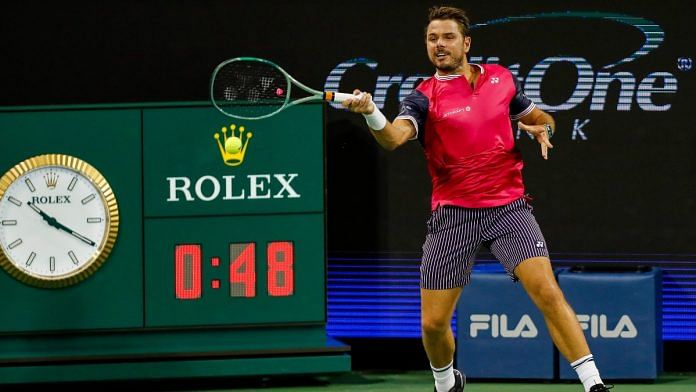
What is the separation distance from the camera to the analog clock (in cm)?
732

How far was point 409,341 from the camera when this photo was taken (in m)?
8.34

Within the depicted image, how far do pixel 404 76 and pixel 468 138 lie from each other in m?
2.29

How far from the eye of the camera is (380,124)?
18.1ft

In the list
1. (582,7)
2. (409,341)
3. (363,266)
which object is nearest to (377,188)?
(363,266)

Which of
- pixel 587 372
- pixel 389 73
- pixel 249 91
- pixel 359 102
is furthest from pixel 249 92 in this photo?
pixel 389 73

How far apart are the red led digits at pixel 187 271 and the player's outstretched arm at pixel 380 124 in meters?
2.01

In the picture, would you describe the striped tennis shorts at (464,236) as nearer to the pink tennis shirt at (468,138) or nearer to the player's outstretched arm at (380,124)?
the pink tennis shirt at (468,138)

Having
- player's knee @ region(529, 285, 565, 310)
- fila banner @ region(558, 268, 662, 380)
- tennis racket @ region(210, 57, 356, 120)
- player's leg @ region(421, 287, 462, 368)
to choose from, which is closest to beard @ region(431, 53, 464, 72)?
tennis racket @ region(210, 57, 356, 120)

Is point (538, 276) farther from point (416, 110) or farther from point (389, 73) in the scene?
point (389, 73)

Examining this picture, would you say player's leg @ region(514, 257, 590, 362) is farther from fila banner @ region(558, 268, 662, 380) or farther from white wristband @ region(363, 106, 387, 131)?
fila banner @ region(558, 268, 662, 380)

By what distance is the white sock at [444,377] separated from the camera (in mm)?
6270

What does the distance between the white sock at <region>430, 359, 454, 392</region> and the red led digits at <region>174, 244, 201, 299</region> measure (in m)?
1.73

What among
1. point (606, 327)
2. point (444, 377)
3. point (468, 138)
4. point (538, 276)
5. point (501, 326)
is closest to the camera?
point (538, 276)

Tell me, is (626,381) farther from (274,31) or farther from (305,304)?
(274,31)
